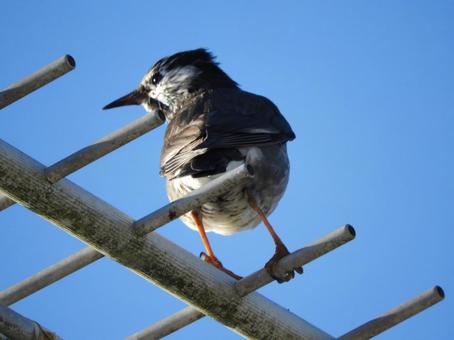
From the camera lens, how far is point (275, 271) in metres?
4.58

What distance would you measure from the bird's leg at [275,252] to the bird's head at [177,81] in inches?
103

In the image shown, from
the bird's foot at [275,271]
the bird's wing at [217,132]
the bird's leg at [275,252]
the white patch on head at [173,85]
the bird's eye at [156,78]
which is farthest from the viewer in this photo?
the bird's eye at [156,78]

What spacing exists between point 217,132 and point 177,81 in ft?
10.2

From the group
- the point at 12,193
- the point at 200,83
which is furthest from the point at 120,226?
the point at 200,83

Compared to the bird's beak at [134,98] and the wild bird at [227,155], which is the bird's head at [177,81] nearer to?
the bird's beak at [134,98]

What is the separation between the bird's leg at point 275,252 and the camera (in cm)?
476

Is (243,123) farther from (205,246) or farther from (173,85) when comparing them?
(173,85)

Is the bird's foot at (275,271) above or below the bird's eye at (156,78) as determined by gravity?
below

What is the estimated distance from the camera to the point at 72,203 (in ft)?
12.8

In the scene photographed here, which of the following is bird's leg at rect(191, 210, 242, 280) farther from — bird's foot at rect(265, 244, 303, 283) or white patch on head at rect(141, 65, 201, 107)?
white patch on head at rect(141, 65, 201, 107)

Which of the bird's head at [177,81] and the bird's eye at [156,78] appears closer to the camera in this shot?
the bird's head at [177,81]

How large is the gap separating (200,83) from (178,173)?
343 centimetres

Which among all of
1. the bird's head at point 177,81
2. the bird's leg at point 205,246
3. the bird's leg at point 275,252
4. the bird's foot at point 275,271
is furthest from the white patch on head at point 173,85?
the bird's foot at point 275,271

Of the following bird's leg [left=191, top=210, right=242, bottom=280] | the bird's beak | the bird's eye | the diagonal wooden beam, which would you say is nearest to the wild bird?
bird's leg [left=191, top=210, right=242, bottom=280]
